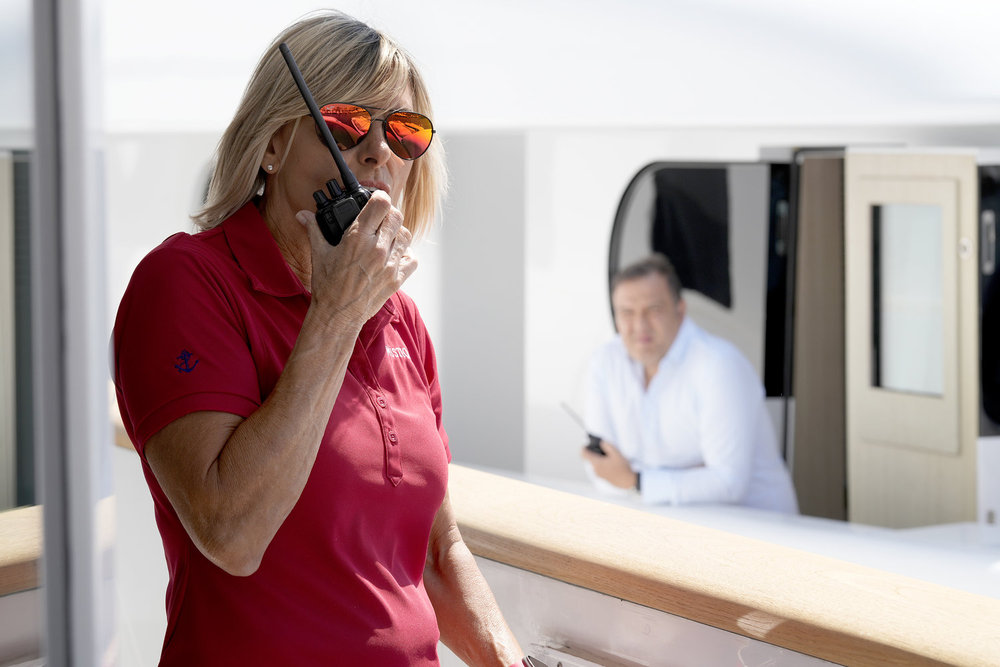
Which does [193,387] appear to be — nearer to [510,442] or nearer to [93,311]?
[93,311]

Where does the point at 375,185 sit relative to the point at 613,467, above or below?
above

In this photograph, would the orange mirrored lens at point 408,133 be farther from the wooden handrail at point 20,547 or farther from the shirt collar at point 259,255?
the wooden handrail at point 20,547

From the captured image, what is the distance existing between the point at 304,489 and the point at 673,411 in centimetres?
376

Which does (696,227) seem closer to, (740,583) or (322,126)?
(740,583)

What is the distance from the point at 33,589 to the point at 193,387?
0.34 meters

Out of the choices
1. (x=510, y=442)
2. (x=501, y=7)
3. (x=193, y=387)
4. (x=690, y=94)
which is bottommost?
(x=510, y=442)

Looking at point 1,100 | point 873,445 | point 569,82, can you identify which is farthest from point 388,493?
point 569,82

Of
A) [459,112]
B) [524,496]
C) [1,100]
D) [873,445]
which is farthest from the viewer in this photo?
[459,112]

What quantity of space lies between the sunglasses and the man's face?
144 inches

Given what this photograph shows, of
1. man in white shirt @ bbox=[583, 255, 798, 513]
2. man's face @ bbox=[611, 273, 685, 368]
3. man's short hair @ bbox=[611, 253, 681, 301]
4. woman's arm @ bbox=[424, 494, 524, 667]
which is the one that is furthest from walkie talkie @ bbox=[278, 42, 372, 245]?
man's short hair @ bbox=[611, 253, 681, 301]

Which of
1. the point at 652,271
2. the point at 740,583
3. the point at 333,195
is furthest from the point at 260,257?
the point at 652,271

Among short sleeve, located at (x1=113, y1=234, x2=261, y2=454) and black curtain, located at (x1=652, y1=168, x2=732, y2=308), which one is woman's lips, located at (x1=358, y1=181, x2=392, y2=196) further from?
black curtain, located at (x1=652, y1=168, x2=732, y2=308)

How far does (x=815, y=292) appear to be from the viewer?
475cm

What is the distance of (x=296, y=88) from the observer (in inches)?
49.9
